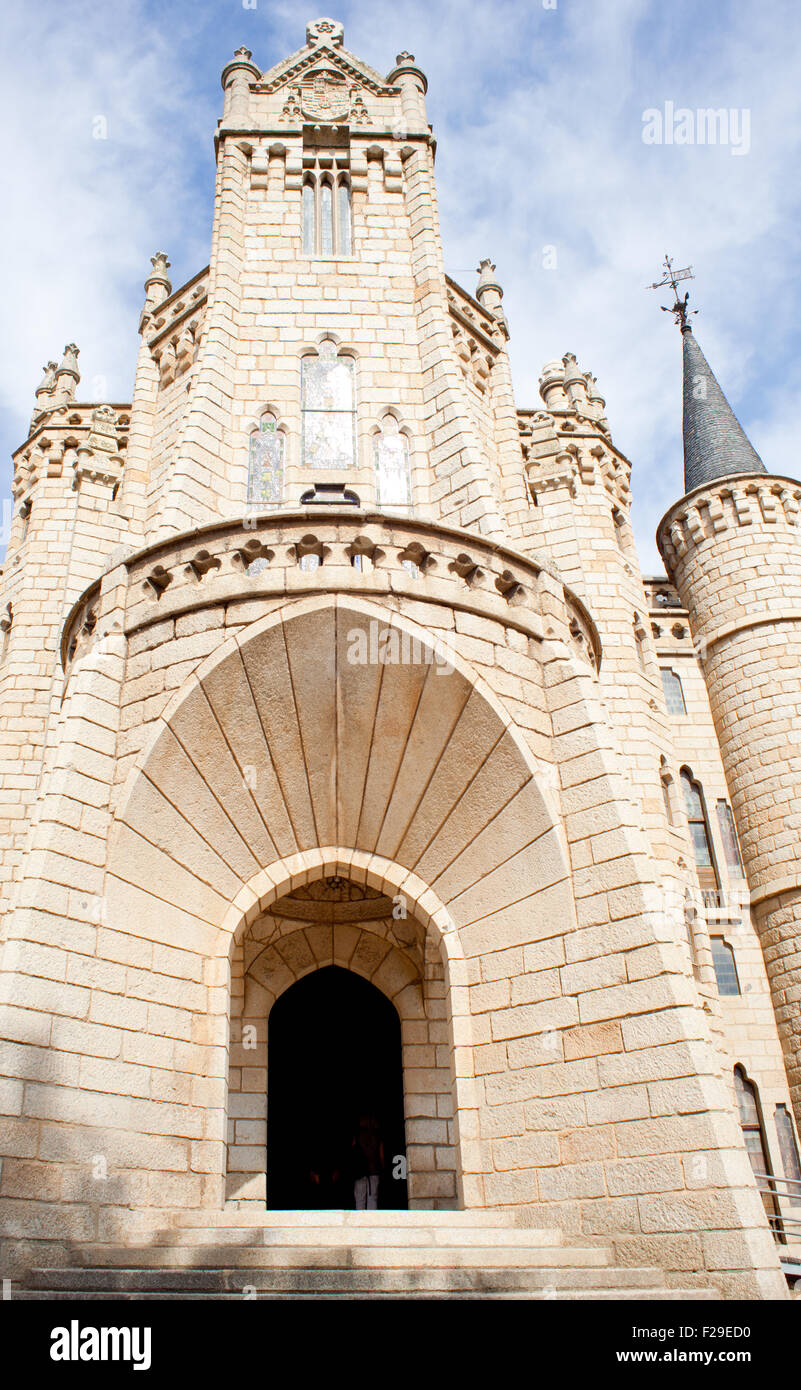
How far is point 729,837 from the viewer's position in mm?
16109

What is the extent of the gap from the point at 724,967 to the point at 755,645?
5510 millimetres

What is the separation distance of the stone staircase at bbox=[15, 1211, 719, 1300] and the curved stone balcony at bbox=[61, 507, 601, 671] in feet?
15.5

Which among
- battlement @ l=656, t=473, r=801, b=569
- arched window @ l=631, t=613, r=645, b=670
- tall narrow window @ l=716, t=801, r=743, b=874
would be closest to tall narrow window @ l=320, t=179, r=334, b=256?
arched window @ l=631, t=613, r=645, b=670

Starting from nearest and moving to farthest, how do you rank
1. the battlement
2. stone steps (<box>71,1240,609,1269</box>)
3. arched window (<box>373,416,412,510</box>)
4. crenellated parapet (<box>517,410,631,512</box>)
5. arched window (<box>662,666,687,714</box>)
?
1. stone steps (<box>71,1240,609,1269</box>)
2. arched window (<box>373,416,412,510</box>)
3. crenellated parapet (<box>517,410,631,512</box>)
4. arched window (<box>662,666,687,714</box>)
5. the battlement

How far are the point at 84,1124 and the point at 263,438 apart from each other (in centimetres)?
799

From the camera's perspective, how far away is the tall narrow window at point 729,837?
1587 centimetres

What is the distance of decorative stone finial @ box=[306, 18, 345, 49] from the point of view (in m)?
16.3

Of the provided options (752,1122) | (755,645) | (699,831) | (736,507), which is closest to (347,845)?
(752,1122)

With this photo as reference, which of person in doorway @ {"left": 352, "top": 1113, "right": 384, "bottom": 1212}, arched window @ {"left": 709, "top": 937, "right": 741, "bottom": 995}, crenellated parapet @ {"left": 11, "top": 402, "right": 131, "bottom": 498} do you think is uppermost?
crenellated parapet @ {"left": 11, "top": 402, "right": 131, "bottom": 498}

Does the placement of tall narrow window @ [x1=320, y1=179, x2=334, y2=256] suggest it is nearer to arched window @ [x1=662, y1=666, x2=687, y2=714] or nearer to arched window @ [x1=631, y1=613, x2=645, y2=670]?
arched window @ [x1=631, y1=613, x2=645, y2=670]

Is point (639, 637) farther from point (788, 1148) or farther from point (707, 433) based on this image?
point (788, 1148)

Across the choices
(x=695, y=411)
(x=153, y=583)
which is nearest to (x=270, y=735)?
(x=153, y=583)

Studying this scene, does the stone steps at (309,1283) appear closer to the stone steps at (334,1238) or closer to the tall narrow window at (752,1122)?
the stone steps at (334,1238)
